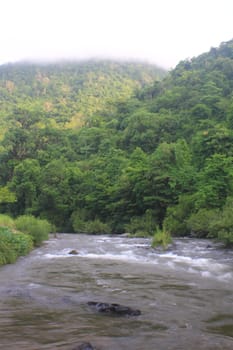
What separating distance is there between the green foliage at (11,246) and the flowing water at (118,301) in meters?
0.48

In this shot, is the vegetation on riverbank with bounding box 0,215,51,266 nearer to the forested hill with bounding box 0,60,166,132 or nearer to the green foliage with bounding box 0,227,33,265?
the green foliage with bounding box 0,227,33,265

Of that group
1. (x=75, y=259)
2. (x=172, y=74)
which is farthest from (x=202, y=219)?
(x=172, y=74)

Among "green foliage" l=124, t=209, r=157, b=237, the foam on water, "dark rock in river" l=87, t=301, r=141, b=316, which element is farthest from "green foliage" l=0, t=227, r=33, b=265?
"green foliage" l=124, t=209, r=157, b=237

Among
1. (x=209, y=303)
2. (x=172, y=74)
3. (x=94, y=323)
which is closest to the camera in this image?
(x=94, y=323)

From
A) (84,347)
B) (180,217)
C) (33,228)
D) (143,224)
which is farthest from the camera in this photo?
(143,224)

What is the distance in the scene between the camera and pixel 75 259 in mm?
17297

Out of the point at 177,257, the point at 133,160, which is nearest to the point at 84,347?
the point at 177,257

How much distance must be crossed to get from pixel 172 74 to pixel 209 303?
8845 cm

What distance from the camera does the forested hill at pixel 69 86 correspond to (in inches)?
3981

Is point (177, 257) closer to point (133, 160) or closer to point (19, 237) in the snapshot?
point (19, 237)

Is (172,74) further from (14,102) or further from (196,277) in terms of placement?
(196,277)

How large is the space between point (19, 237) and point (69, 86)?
112486mm

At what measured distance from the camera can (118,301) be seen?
953cm

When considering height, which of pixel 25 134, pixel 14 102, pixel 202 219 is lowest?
pixel 202 219
